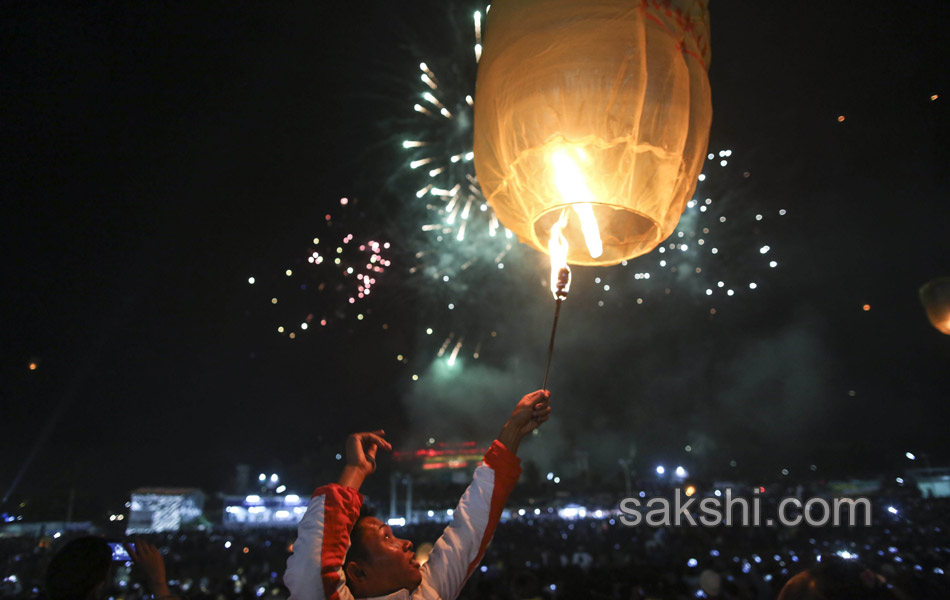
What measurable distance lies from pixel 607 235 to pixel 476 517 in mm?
1423

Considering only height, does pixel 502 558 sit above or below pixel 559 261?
below

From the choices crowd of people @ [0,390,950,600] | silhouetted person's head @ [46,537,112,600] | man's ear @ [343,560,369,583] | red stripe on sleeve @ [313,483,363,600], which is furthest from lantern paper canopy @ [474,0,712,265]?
silhouetted person's head @ [46,537,112,600]

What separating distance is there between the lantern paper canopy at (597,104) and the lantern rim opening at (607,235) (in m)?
0.18

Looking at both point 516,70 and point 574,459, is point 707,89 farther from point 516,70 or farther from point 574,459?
point 574,459

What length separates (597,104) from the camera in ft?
6.61

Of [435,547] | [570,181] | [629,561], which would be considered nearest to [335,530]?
[435,547]

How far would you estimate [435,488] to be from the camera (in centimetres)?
3438

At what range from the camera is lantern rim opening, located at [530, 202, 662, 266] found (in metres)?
2.52

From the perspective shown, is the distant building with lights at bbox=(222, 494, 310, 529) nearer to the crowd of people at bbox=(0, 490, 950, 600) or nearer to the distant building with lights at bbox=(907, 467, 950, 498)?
the crowd of people at bbox=(0, 490, 950, 600)

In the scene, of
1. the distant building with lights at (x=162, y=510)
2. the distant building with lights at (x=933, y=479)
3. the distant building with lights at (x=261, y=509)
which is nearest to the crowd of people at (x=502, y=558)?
the distant building with lights at (x=933, y=479)

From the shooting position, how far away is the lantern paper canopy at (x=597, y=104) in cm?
202

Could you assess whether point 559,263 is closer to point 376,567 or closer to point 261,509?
point 376,567

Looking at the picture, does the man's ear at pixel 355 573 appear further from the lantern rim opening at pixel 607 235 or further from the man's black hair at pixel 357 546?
the lantern rim opening at pixel 607 235

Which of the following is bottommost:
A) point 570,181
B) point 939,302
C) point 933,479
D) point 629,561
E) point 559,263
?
point 629,561
